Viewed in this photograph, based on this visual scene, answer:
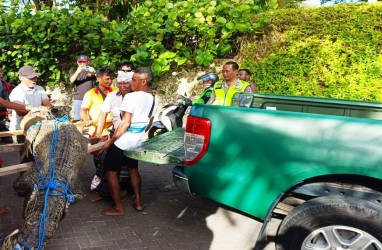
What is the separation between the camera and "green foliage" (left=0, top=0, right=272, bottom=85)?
26.0ft

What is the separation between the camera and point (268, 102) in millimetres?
4340

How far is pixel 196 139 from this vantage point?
297cm

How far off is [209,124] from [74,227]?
1910 millimetres

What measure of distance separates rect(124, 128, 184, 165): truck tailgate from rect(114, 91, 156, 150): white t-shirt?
141 millimetres

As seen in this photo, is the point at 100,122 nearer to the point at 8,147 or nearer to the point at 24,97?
the point at 24,97

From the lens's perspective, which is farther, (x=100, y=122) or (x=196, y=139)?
(x=100, y=122)

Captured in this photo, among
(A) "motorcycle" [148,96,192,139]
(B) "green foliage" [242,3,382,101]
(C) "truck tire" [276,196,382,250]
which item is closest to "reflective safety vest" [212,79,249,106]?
(A) "motorcycle" [148,96,192,139]

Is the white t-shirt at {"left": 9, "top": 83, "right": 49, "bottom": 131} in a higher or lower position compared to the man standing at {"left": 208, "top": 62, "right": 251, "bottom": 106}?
lower

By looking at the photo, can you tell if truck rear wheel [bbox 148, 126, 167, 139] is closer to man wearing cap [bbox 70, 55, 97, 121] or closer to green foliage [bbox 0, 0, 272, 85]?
man wearing cap [bbox 70, 55, 97, 121]

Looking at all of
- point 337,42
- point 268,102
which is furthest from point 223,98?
point 337,42

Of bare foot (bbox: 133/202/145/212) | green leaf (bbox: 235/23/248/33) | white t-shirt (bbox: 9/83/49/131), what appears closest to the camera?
bare foot (bbox: 133/202/145/212)

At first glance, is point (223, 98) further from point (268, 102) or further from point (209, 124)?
point (209, 124)

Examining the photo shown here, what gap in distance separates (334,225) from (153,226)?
6.48ft

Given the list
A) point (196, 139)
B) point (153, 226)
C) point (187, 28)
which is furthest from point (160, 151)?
point (187, 28)
